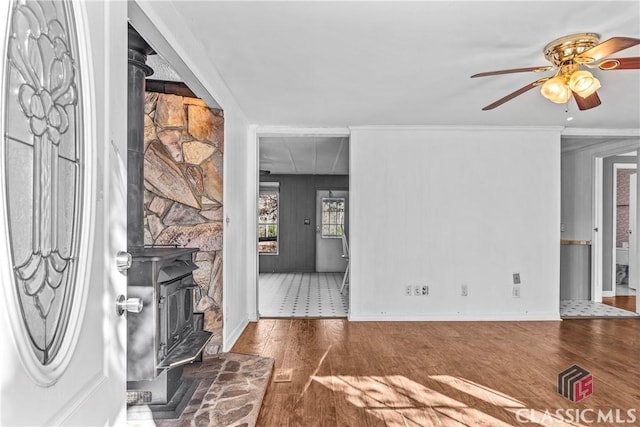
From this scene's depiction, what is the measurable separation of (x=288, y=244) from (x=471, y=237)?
525 centimetres

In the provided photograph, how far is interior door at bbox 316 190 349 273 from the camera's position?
31.2ft

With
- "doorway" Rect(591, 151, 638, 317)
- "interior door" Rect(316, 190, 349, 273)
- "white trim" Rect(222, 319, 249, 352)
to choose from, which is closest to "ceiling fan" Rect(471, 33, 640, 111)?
"white trim" Rect(222, 319, 249, 352)

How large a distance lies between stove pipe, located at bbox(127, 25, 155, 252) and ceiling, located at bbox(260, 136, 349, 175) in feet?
9.46

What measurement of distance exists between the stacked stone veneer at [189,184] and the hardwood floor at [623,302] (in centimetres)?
555

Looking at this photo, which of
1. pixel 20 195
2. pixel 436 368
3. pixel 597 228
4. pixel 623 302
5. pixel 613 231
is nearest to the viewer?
pixel 20 195

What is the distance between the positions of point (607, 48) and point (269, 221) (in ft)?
26.4

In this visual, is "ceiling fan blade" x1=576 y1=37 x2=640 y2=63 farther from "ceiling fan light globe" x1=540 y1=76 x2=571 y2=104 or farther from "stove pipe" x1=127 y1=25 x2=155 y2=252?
"stove pipe" x1=127 y1=25 x2=155 y2=252

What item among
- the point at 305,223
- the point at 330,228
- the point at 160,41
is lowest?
the point at 330,228

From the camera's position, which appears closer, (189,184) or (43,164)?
(43,164)

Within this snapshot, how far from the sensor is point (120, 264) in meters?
1.22

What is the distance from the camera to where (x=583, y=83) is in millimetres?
2484

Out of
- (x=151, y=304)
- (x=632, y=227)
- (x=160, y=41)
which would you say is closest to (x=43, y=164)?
(x=151, y=304)

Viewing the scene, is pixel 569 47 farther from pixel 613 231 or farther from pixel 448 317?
pixel 613 231

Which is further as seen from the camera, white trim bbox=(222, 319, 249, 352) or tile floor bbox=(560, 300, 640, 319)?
tile floor bbox=(560, 300, 640, 319)
